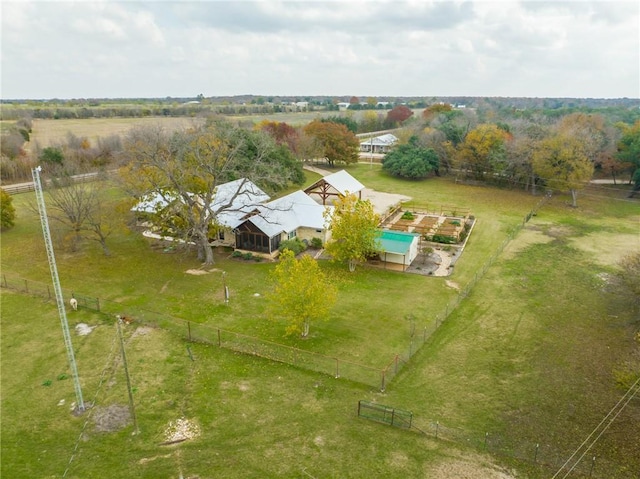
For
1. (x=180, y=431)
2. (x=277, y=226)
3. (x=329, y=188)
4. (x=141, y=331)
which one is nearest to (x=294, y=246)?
(x=277, y=226)

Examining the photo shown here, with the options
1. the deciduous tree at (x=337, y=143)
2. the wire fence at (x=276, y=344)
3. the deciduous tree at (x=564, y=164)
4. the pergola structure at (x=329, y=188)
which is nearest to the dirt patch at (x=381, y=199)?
the pergola structure at (x=329, y=188)

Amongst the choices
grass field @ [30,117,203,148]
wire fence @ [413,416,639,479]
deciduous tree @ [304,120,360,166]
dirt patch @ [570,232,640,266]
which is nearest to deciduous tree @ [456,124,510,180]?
deciduous tree @ [304,120,360,166]

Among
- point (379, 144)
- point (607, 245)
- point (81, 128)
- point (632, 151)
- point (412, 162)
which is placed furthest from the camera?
point (81, 128)

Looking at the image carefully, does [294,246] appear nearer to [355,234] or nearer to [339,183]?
[355,234]

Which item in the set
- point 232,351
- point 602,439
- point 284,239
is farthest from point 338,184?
point 602,439

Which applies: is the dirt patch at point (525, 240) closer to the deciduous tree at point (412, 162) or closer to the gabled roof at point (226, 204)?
the gabled roof at point (226, 204)

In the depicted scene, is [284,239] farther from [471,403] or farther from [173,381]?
→ [471,403]
